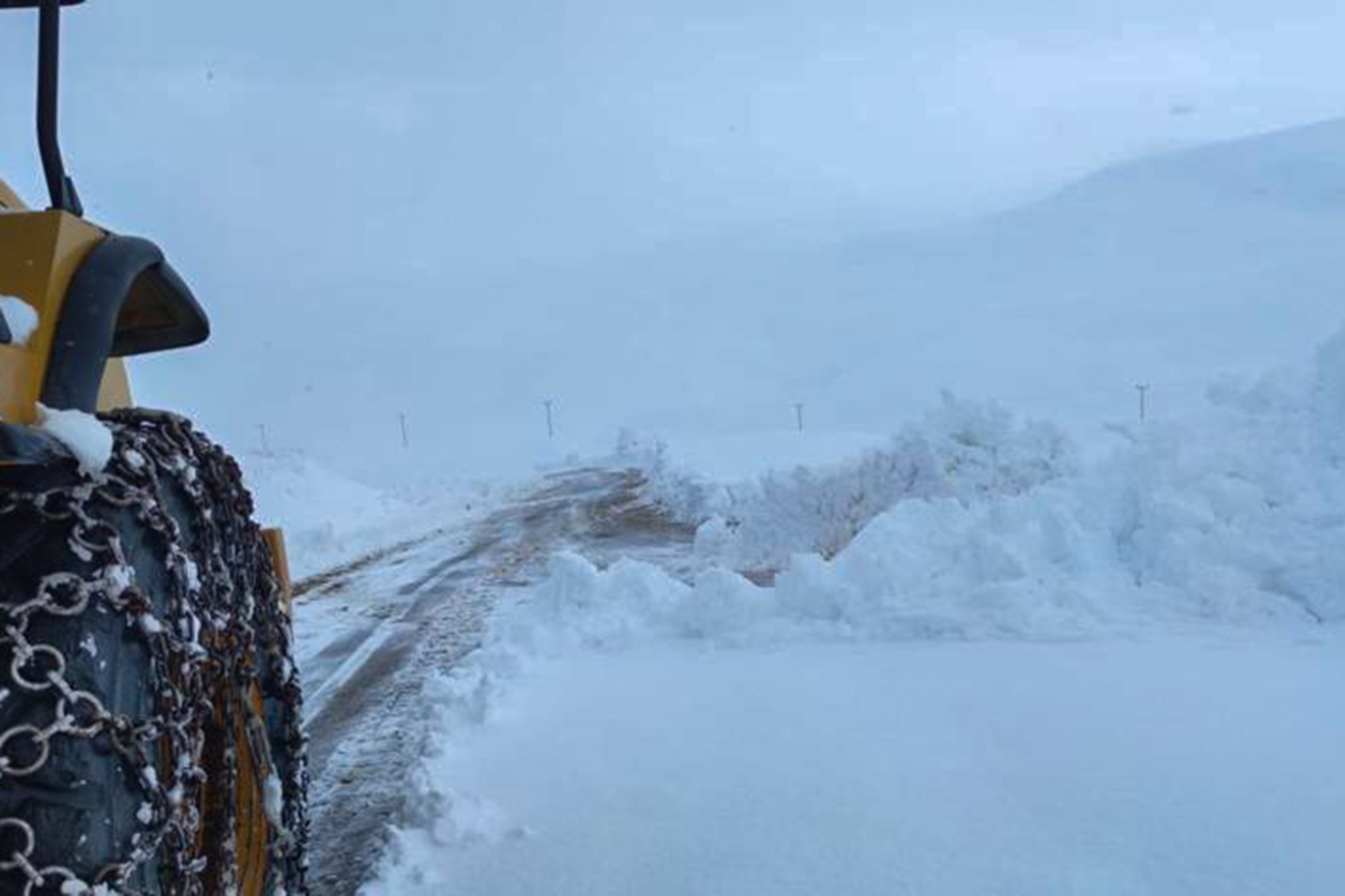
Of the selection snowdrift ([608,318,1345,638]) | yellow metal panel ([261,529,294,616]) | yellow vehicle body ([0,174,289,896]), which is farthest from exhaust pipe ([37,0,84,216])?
snowdrift ([608,318,1345,638])

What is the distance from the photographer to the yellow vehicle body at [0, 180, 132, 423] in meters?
1.59

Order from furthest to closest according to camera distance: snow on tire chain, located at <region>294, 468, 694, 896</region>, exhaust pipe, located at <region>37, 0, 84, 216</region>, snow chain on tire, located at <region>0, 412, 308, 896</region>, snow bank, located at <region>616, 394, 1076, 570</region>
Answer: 1. snow bank, located at <region>616, 394, 1076, 570</region>
2. snow on tire chain, located at <region>294, 468, 694, 896</region>
3. exhaust pipe, located at <region>37, 0, 84, 216</region>
4. snow chain on tire, located at <region>0, 412, 308, 896</region>

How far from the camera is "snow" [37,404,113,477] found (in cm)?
156

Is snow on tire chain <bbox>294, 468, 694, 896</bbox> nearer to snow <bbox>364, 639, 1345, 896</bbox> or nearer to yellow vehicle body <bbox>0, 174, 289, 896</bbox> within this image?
snow <bbox>364, 639, 1345, 896</bbox>

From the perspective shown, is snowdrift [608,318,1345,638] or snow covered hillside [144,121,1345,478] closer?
snowdrift [608,318,1345,638]

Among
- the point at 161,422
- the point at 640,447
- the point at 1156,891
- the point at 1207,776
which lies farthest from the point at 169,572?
the point at 640,447

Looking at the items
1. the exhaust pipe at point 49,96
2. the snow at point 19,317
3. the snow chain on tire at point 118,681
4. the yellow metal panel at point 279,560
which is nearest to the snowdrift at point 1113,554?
the yellow metal panel at point 279,560

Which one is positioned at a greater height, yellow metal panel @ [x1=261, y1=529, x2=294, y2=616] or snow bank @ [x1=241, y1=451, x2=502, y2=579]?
yellow metal panel @ [x1=261, y1=529, x2=294, y2=616]

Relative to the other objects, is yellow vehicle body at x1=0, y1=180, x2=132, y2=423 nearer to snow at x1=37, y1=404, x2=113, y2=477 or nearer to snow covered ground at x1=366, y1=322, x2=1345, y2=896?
snow at x1=37, y1=404, x2=113, y2=477

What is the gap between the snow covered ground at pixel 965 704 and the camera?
2979 mm

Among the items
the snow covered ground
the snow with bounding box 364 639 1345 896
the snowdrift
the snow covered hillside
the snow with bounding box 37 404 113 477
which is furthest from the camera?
the snow covered hillside

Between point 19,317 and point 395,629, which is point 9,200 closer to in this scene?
point 19,317

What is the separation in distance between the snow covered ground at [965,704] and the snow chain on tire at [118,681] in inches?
56.9

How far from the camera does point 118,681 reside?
1557mm
